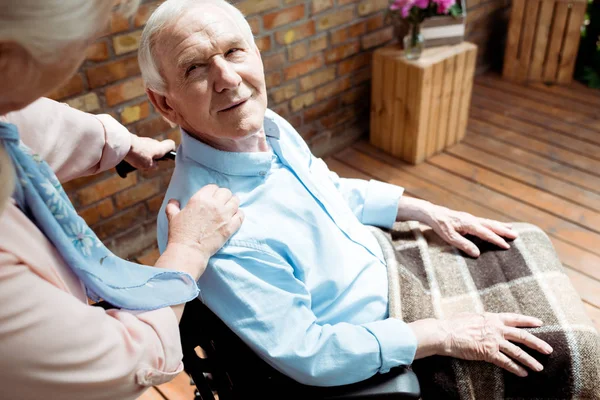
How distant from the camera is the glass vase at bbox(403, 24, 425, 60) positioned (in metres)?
3.04

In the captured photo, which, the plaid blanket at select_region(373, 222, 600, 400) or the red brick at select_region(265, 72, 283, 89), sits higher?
the red brick at select_region(265, 72, 283, 89)

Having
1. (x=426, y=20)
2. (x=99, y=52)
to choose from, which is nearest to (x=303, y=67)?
(x=426, y=20)

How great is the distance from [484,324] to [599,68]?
329cm

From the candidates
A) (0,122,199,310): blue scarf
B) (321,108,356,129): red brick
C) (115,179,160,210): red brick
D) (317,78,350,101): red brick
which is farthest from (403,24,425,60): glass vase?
(0,122,199,310): blue scarf

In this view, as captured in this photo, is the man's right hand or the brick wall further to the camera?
the brick wall

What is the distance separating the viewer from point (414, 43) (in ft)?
10.0

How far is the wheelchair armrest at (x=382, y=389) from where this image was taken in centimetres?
119

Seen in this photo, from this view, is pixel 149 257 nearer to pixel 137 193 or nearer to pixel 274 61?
pixel 137 193

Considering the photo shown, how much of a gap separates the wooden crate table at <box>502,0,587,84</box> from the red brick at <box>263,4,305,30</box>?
1.77 meters

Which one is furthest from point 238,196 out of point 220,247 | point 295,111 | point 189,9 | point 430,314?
point 295,111

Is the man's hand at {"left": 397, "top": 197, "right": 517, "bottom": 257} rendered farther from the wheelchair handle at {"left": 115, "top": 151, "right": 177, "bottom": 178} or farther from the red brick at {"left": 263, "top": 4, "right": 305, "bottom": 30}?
the red brick at {"left": 263, "top": 4, "right": 305, "bottom": 30}

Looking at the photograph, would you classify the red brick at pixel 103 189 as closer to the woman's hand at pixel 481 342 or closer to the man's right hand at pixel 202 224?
the man's right hand at pixel 202 224

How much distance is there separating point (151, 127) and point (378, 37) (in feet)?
5.03

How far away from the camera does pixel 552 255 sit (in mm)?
1630
